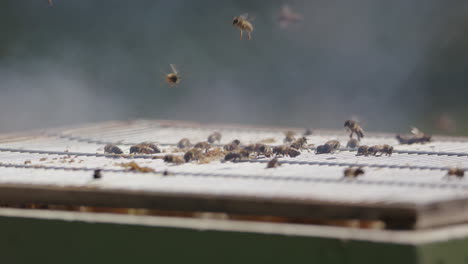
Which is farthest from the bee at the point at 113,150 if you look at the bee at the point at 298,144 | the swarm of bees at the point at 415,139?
the swarm of bees at the point at 415,139

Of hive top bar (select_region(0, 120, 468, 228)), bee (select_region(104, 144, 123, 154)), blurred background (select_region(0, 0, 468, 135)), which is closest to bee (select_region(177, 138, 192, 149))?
hive top bar (select_region(0, 120, 468, 228))

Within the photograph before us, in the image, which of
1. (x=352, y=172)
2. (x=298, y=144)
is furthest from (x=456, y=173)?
(x=298, y=144)

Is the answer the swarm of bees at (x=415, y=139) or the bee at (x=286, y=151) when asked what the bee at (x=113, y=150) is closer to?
the bee at (x=286, y=151)

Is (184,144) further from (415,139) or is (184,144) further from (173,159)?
(415,139)

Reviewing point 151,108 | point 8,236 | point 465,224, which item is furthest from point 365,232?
point 151,108

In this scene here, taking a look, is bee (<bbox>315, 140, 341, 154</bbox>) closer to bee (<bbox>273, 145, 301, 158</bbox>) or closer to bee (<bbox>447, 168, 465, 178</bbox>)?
bee (<bbox>273, 145, 301, 158</bbox>)

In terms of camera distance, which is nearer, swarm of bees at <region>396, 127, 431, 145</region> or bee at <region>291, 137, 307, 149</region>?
bee at <region>291, 137, 307, 149</region>
